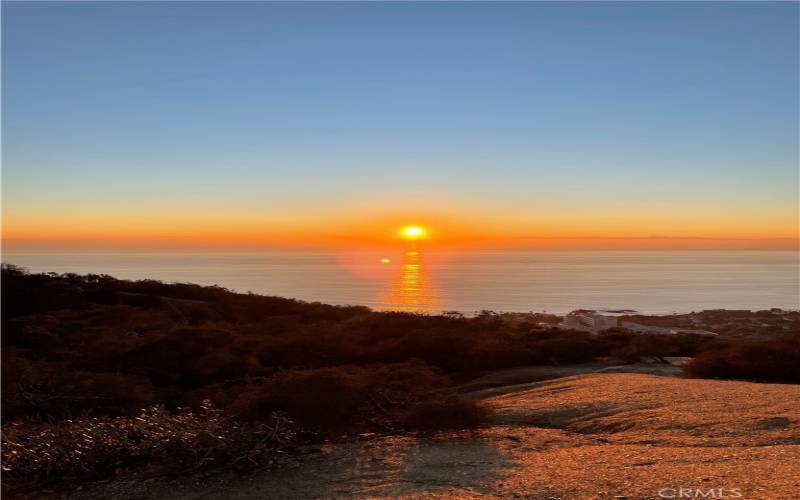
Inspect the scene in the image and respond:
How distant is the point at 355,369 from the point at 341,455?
5.48m

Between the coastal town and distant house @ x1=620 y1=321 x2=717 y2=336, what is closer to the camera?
distant house @ x1=620 y1=321 x2=717 y2=336

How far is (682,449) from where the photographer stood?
22.1 feet

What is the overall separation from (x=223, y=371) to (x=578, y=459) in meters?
10.6

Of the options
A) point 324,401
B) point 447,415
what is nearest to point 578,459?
point 447,415

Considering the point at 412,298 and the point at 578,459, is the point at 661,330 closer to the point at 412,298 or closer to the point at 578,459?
the point at 578,459

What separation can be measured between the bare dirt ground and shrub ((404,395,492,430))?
10.8 inches

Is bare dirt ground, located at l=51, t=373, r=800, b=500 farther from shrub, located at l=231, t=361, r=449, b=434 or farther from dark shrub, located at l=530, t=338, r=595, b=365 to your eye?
dark shrub, located at l=530, t=338, r=595, b=365

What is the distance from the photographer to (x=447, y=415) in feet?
28.5

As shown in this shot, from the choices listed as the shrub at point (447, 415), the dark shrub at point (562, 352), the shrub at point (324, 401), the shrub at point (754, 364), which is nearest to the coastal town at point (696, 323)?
the dark shrub at point (562, 352)

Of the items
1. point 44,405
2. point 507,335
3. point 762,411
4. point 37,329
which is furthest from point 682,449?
point 37,329

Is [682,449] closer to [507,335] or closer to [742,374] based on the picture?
[742,374]

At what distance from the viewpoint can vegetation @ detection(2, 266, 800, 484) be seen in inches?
287

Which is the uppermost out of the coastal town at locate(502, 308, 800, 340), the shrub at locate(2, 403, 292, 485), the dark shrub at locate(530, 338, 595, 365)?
the shrub at locate(2, 403, 292, 485)

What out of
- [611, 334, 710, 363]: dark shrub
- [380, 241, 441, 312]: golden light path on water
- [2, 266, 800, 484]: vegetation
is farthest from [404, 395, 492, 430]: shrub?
[380, 241, 441, 312]: golden light path on water
